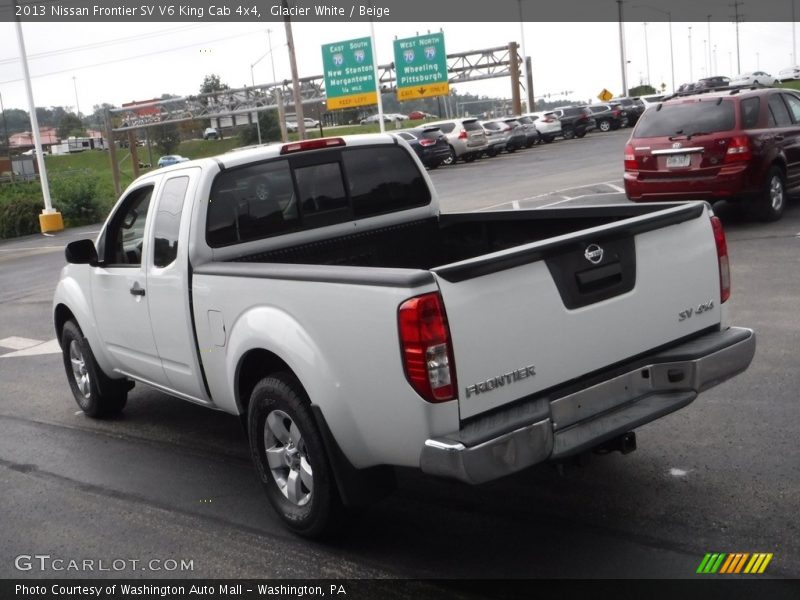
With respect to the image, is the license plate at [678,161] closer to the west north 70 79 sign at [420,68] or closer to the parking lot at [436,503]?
the parking lot at [436,503]

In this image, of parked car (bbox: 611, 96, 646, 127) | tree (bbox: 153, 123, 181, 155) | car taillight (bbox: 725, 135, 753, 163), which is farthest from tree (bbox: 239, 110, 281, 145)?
Answer: car taillight (bbox: 725, 135, 753, 163)

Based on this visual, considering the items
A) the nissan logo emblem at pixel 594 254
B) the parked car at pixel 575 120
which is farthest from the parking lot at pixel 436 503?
the parked car at pixel 575 120

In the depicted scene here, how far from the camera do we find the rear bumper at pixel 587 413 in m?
3.87

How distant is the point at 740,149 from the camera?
1281 cm

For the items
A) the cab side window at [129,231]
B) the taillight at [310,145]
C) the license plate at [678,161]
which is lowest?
the license plate at [678,161]

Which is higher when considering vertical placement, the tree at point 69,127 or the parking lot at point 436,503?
the tree at point 69,127

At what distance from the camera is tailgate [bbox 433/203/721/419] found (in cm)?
396

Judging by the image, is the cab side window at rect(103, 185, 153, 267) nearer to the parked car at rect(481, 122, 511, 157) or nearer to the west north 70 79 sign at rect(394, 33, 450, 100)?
the parked car at rect(481, 122, 511, 157)

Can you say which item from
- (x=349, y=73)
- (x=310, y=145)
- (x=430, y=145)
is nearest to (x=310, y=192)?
(x=310, y=145)

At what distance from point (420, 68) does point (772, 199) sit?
40.7 m

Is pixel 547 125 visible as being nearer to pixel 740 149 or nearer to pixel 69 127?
pixel 740 149

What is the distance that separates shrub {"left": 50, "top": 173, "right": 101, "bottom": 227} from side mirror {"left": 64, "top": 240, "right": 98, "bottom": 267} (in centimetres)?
3094

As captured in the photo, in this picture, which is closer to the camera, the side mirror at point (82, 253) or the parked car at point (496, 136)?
the side mirror at point (82, 253)

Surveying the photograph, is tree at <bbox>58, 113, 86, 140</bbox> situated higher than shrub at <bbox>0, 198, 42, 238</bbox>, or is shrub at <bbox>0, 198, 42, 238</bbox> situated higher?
tree at <bbox>58, 113, 86, 140</bbox>
